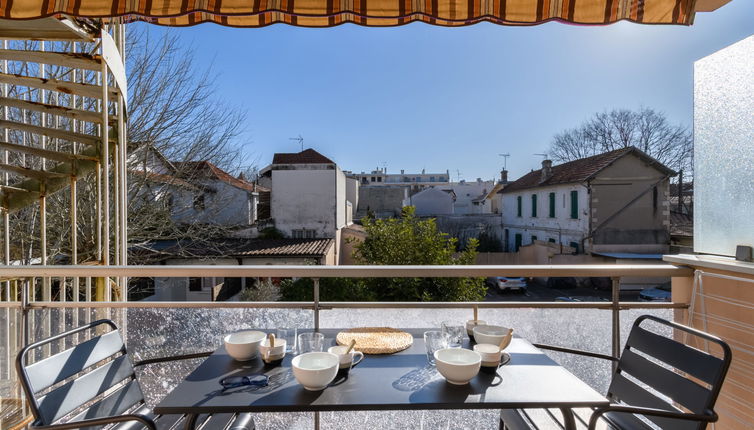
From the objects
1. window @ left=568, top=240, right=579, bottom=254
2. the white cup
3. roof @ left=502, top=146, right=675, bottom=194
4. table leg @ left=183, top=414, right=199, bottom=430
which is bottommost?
window @ left=568, top=240, right=579, bottom=254

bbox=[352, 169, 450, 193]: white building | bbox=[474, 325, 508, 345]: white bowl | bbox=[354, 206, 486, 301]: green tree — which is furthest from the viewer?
bbox=[352, 169, 450, 193]: white building

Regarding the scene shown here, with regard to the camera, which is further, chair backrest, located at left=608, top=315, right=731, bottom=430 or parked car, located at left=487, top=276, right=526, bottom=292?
parked car, located at left=487, top=276, right=526, bottom=292

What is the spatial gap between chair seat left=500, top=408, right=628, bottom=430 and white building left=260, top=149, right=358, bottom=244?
16.1 metres

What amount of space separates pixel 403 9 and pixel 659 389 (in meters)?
1.69

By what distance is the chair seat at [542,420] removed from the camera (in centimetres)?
147

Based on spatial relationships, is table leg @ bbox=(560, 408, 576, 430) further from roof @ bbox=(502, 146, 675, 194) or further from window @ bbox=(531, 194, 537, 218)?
window @ bbox=(531, 194, 537, 218)

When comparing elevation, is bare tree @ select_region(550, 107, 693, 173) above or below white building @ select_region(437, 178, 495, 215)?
above

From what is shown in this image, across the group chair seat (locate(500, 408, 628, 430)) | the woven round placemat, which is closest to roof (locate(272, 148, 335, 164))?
the woven round placemat

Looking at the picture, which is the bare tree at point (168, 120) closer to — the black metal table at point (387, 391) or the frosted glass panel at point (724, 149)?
the black metal table at point (387, 391)

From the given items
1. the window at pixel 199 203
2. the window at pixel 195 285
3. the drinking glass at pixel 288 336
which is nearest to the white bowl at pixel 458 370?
the drinking glass at pixel 288 336

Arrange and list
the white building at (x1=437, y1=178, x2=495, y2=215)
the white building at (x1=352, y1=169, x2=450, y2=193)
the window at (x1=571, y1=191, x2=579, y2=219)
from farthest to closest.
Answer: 1. the white building at (x1=352, y1=169, x2=450, y2=193)
2. the white building at (x1=437, y1=178, x2=495, y2=215)
3. the window at (x1=571, y1=191, x2=579, y2=219)

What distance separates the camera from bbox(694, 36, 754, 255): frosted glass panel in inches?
71.7

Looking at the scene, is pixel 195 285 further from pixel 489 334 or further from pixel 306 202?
pixel 489 334

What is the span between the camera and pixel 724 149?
194 centimetres
